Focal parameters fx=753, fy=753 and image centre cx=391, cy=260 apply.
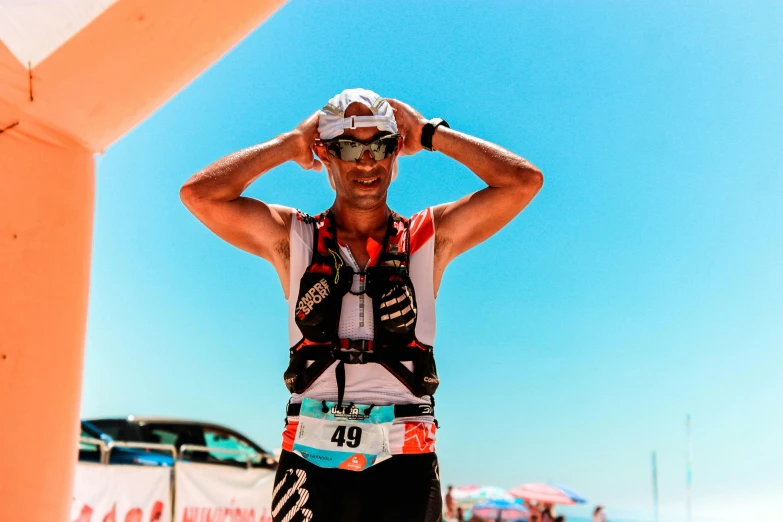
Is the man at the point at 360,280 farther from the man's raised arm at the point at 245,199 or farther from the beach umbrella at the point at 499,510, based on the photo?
the beach umbrella at the point at 499,510

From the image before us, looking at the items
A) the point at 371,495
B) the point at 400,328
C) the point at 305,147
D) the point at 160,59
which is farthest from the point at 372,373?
the point at 160,59

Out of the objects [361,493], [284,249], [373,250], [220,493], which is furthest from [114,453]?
[361,493]

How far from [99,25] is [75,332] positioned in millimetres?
1395

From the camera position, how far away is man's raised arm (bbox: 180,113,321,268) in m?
3.07

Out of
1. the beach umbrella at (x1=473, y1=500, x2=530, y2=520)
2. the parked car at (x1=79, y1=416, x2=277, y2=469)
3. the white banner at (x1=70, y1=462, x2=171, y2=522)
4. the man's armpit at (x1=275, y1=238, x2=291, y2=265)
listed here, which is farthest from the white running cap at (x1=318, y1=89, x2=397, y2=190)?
the beach umbrella at (x1=473, y1=500, x2=530, y2=520)

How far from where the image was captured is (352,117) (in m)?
2.99

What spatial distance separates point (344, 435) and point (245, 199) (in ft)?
3.66

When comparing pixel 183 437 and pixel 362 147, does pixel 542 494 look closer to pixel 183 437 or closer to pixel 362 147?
pixel 183 437

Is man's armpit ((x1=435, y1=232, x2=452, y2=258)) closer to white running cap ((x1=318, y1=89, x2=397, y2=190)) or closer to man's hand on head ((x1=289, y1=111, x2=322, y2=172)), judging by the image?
white running cap ((x1=318, y1=89, x2=397, y2=190))

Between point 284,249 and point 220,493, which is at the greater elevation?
point 284,249

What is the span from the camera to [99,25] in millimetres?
3291

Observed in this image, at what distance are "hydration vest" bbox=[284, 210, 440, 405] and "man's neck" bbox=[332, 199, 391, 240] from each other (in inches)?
13.7

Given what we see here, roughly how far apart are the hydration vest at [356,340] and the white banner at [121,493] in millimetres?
6591

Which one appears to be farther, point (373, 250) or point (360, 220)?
point (360, 220)
